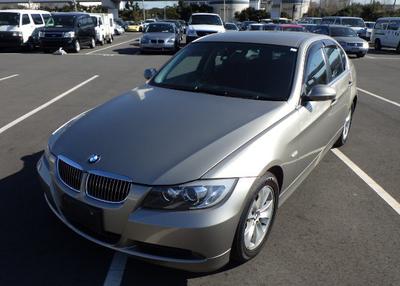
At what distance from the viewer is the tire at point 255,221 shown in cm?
290

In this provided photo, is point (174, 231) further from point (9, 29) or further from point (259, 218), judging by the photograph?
point (9, 29)

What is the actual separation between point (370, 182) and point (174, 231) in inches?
122

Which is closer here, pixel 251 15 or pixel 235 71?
pixel 235 71

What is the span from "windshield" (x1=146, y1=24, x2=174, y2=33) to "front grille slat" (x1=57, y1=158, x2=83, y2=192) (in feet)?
62.0

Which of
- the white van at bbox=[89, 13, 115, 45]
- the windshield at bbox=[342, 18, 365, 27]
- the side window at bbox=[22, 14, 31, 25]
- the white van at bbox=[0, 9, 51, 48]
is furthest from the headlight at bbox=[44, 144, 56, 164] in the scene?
the windshield at bbox=[342, 18, 365, 27]

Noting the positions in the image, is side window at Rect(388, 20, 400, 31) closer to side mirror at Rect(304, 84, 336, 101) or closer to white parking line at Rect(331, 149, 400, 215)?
white parking line at Rect(331, 149, 400, 215)

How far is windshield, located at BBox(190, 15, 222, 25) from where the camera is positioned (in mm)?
22234

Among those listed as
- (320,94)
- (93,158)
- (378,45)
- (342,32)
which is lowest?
A: (378,45)

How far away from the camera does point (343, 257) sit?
332 cm

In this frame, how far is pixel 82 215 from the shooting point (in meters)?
2.89

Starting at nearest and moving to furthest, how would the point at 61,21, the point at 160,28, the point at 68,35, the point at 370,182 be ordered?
1. the point at 370,182
2. the point at 68,35
3. the point at 61,21
4. the point at 160,28

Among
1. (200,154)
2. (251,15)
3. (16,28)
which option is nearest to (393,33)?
(16,28)

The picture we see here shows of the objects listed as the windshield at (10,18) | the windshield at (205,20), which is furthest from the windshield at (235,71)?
the windshield at (205,20)

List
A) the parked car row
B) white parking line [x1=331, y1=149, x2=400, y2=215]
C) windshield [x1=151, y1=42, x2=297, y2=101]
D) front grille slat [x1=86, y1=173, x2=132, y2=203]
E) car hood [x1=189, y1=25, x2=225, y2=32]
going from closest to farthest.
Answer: front grille slat [x1=86, y1=173, x2=132, y2=203]
windshield [x1=151, y1=42, x2=297, y2=101]
white parking line [x1=331, y1=149, x2=400, y2=215]
the parked car row
car hood [x1=189, y1=25, x2=225, y2=32]
